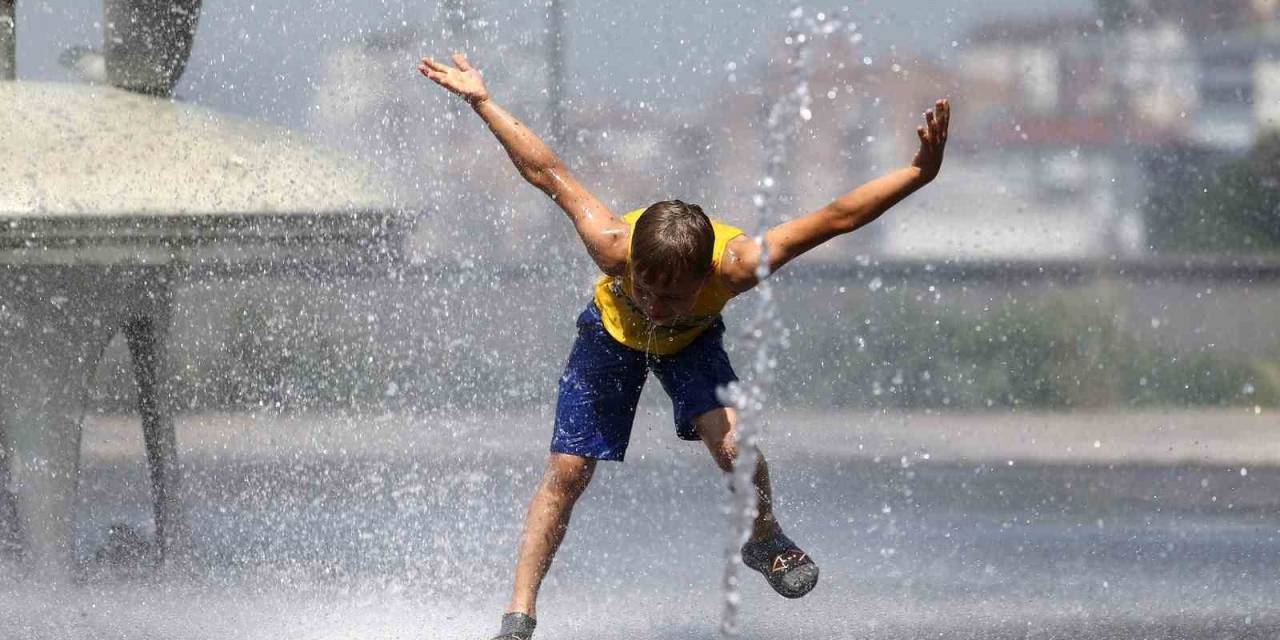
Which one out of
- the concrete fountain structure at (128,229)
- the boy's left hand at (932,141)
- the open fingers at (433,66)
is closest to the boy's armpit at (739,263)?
the boy's left hand at (932,141)

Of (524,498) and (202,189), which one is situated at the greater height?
(202,189)

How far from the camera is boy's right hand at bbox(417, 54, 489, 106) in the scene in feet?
9.50

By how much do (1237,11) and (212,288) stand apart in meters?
4.43

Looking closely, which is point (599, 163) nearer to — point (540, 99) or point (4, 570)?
point (540, 99)

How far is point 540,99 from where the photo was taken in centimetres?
511

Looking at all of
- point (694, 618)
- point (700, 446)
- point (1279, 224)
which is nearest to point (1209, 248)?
point (1279, 224)

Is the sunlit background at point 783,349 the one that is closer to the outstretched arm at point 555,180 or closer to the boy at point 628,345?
the boy at point 628,345

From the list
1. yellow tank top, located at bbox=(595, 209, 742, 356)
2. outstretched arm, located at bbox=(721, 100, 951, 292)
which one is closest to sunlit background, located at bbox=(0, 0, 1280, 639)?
yellow tank top, located at bbox=(595, 209, 742, 356)

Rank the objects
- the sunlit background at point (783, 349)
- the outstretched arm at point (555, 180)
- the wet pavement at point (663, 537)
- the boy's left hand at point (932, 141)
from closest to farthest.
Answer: the boy's left hand at point (932, 141) < the outstretched arm at point (555, 180) < the wet pavement at point (663, 537) < the sunlit background at point (783, 349)

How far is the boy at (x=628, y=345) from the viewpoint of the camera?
268 cm

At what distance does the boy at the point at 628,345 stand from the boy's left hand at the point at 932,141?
0.08 metres

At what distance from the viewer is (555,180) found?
2.80 m

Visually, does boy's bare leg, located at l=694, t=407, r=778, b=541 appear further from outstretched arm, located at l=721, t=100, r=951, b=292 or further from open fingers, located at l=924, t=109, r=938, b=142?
open fingers, located at l=924, t=109, r=938, b=142

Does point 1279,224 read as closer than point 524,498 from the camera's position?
No
